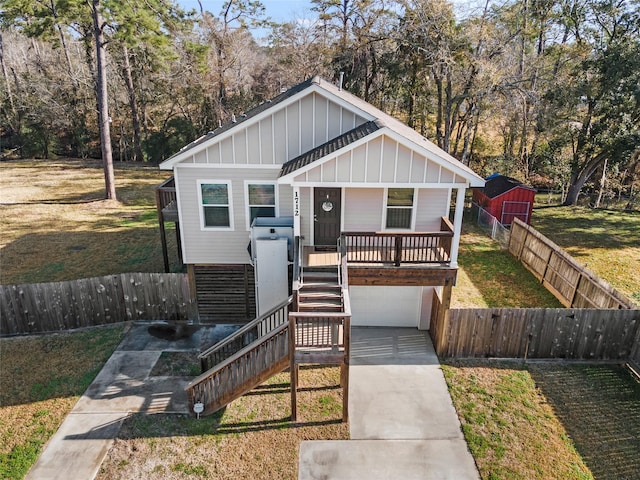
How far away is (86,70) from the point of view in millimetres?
36875

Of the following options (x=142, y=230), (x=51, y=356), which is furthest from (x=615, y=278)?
(x=142, y=230)

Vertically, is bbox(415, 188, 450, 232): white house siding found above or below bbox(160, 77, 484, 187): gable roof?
below

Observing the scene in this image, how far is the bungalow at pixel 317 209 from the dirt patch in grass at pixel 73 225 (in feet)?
16.2

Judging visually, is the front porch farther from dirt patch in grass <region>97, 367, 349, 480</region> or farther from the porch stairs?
dirt patch in grass <region>97, 367, 349, 480</region>

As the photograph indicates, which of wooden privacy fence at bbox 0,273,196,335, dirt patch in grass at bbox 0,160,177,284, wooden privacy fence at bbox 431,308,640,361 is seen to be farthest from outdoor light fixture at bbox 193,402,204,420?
dirt patch in grass at bbox 0,160,177,284

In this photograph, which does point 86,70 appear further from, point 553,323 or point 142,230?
point 553,323

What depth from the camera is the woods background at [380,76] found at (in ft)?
72.1

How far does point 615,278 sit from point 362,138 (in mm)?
12366

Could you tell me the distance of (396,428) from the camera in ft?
29.7

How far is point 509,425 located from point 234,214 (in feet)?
29.1

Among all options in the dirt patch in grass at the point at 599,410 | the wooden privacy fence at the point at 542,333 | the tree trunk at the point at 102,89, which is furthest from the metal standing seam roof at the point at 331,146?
the tree trunk at the point at 102,89

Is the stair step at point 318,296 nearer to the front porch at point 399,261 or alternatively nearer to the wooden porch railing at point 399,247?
the front porch at point 399,261

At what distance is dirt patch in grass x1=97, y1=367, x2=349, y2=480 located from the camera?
26.2ft

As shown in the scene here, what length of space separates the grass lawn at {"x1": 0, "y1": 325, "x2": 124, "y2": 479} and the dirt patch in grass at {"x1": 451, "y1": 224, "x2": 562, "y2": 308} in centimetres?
1105
